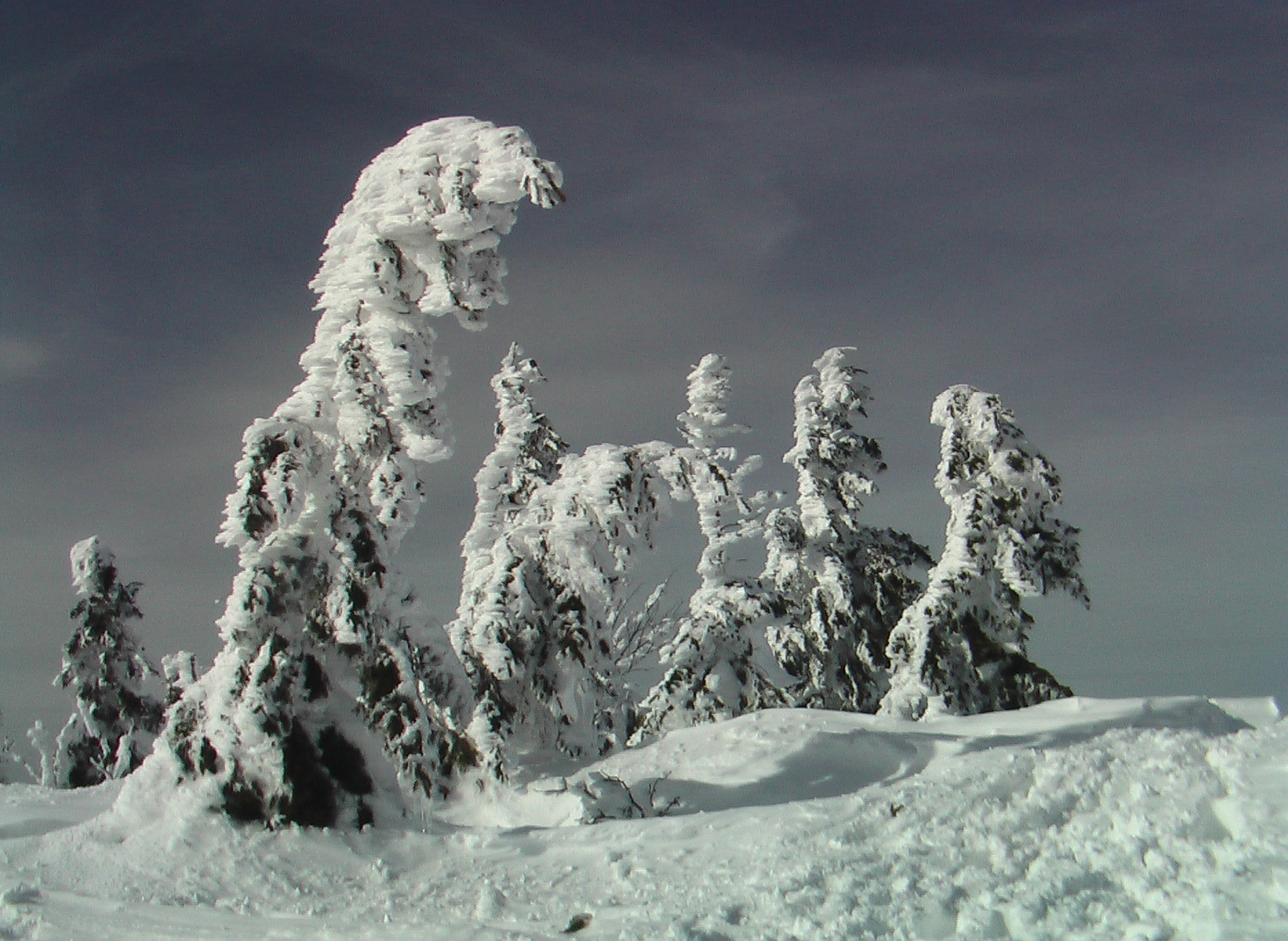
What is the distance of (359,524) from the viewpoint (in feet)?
32.9

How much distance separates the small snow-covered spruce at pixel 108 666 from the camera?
2541 cm

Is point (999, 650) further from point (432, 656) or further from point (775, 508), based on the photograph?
point (432, 656)

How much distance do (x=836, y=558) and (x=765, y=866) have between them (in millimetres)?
18065

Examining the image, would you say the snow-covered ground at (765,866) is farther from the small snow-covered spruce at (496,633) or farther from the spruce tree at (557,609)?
the spruce tree at (557,609)

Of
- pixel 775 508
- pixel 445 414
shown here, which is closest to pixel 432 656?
pixel 445 414

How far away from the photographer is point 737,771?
12.4 m

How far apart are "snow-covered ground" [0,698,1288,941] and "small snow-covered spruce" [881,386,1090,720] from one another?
10.5m

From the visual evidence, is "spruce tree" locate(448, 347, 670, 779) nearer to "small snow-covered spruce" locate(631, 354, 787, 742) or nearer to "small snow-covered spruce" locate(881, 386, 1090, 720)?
"small snow-covered spruce" locate(631, 354, 787, 742)

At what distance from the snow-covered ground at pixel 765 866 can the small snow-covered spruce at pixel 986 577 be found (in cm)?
1049

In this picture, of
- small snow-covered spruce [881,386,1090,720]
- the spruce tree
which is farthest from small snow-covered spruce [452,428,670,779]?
small snow-covered spruce [881,386,1090,720]

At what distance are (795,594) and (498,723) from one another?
43.6 ft

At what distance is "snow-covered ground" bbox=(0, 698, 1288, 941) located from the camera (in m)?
5.70

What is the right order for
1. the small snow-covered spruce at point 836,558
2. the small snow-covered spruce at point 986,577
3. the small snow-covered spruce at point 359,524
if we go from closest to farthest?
the small snow-covered spruce at point 359,524 → the small snow-covered spruce at point 986,577 → the small snow-covered spruce at point 836,558

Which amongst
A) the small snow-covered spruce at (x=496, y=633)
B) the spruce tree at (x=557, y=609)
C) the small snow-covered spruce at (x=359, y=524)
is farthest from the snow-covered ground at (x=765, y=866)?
the spruce tree at (x=557, y=609)
